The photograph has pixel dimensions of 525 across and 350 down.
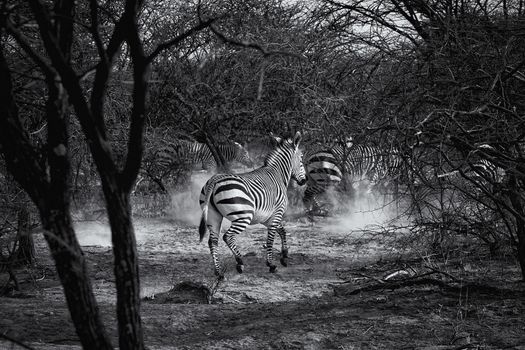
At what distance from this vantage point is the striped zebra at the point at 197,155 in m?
15.4

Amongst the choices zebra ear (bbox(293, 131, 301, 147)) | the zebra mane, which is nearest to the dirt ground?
the zebra mane

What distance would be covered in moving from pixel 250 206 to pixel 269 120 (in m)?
4.19

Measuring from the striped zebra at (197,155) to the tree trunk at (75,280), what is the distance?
1120 centimetres

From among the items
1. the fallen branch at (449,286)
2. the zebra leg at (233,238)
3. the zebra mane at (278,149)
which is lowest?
the fallen branch at (449,286)

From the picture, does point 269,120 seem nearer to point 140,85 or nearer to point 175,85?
point 175,85

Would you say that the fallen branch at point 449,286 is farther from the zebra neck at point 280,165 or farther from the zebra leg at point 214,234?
the zebra neck at point 280,165

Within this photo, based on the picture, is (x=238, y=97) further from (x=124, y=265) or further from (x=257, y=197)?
(x=124, y=265)

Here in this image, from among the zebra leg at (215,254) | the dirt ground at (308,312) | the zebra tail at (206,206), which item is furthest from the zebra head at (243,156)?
the dirt ground at (308,312)

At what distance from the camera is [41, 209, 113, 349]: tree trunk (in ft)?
10.3

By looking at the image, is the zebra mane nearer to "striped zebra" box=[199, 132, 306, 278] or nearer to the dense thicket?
"striped zebra" box=[199, 132, 306, 278]

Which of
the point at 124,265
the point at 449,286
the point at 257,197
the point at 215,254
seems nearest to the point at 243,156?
the point at 257,197

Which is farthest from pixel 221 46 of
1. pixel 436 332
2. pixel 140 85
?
pixel 140 85

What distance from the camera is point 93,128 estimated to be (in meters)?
3.06

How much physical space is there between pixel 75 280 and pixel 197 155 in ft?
49.2
